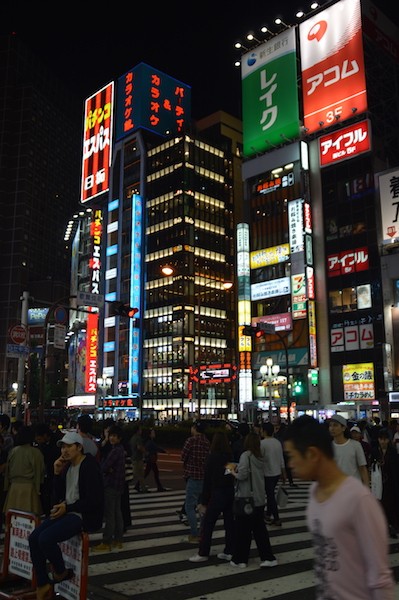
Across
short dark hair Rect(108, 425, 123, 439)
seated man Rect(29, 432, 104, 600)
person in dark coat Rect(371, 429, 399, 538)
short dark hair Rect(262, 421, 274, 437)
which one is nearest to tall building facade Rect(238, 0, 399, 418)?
short dark hair Rect(262, 421, 274, 437)

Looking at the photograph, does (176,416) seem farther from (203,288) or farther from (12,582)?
(12,582)

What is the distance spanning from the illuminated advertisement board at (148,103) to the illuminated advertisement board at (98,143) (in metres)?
2.71

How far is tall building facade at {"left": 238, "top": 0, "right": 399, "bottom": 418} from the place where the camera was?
50.1 m

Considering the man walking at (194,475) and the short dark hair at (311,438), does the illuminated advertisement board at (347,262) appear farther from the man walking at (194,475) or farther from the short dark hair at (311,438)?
the short dark hair at (311,438)

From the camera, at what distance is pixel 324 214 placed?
5497 cm

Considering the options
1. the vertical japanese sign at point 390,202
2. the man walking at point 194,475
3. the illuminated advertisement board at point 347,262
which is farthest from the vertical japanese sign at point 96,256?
the man walking at point 194,475

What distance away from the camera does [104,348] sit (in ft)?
287

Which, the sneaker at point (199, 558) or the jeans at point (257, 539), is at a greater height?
the jeans at point (257, 539)

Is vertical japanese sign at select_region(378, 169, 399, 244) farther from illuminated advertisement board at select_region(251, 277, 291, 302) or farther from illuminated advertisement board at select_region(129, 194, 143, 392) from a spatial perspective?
illuminated advertisement board at select_region(129, 194, 143, 392)

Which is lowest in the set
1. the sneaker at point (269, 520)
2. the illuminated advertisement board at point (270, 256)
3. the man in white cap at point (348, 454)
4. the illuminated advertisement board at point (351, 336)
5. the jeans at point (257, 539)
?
the sneaker at point (269, 520)

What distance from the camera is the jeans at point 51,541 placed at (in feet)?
16.7

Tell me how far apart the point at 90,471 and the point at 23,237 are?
421 ft

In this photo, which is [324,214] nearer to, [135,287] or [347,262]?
[347,262]

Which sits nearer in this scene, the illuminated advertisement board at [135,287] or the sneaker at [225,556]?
the sneaker at [225,556]
